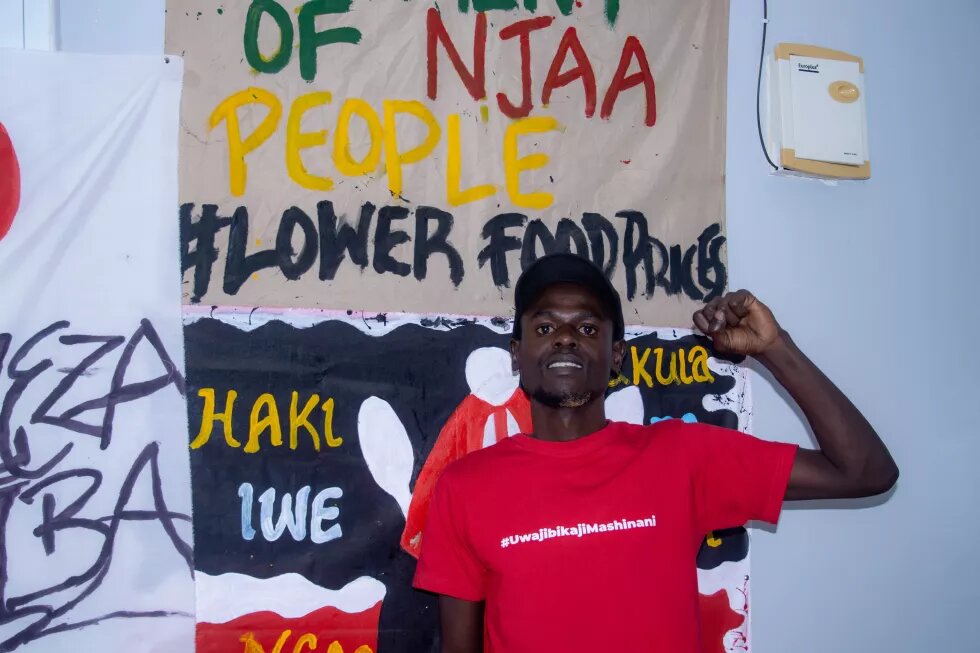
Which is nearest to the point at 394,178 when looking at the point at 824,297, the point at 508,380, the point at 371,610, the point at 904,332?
the point at 508,380

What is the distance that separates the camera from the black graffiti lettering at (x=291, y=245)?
1584 millimetres

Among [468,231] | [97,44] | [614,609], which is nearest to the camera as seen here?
[614,609]

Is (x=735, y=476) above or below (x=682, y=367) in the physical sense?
below

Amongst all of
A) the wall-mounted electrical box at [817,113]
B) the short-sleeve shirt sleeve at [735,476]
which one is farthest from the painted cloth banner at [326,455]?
the wall-mounted electrical box at [817,113]

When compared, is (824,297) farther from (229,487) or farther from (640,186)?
(229,487)

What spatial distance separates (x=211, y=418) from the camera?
1.53m

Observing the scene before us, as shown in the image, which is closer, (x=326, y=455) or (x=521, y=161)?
(x=326, y=455)

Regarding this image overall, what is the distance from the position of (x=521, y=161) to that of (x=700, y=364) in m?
0.64

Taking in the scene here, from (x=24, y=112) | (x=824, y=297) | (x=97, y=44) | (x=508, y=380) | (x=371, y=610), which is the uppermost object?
(x=97, y=44)

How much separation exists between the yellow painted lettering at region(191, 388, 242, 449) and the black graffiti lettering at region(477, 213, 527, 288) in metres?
0.62

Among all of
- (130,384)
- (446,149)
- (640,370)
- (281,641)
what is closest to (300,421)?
(130,384)

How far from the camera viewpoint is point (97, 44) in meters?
1.55

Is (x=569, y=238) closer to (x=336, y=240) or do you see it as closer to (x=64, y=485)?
(x=336, y=240)

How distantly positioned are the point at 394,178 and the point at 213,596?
37.0 inches
